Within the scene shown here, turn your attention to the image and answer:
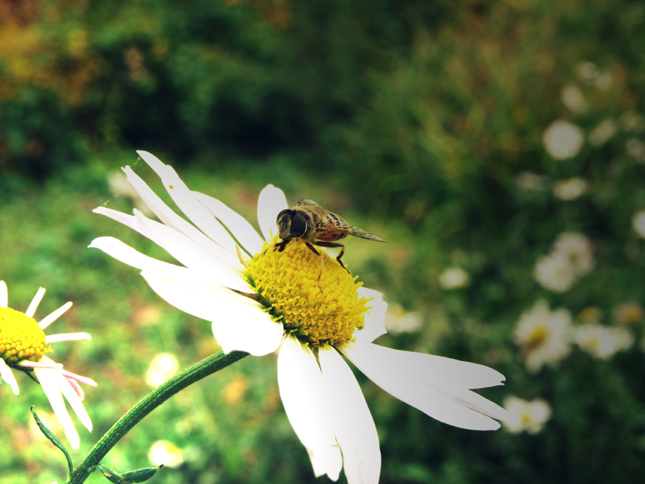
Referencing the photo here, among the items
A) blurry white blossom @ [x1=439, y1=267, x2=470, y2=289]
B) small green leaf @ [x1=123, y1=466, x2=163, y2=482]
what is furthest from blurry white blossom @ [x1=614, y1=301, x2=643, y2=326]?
small green leaf @ [x1=123, y1=466, x2=163, y2=482]

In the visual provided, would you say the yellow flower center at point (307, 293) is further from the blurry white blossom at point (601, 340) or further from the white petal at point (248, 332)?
the blurry white blossom at point (601, 340)

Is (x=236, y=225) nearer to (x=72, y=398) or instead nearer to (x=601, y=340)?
(x=72, y=398)

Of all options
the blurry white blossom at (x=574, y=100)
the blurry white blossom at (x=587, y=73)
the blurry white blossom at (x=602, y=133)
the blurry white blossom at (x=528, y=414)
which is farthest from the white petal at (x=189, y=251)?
the blurry white blossom at (x=587, y=73)

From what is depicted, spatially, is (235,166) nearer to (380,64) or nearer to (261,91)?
(261,91)

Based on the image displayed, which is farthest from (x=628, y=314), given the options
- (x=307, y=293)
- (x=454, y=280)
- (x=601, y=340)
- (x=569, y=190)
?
(x=307, y=293)

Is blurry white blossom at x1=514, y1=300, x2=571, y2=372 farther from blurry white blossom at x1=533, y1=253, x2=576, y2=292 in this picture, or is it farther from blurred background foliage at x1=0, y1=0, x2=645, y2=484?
blurry white blossom at x1=533, y1=253, x2=576, y2=292

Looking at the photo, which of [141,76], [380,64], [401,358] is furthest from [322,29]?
[401,358]

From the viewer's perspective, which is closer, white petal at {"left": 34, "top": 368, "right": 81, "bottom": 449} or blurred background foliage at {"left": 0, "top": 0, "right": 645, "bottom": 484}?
white petal at {"left": 34, "top": 368, "right": 81, "bottom": 449}
